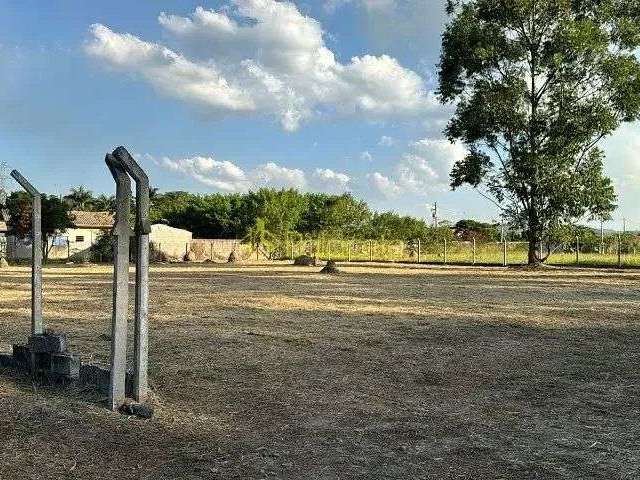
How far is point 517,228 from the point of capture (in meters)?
30.5

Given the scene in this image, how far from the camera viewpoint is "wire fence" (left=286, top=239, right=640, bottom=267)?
33.8m

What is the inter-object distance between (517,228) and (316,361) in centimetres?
2519

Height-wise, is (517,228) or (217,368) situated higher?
(517,228)

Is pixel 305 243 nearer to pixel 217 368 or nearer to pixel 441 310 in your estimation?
pixel 441 310

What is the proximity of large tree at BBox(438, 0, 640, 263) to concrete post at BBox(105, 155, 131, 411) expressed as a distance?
2560 centimetres

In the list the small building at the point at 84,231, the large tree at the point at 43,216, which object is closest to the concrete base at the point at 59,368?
the large tree at the point at 43,216

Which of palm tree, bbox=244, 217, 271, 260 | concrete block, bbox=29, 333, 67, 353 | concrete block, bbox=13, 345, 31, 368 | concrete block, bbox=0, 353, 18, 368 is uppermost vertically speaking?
palm tree, bbox=244, 217, 271, 260

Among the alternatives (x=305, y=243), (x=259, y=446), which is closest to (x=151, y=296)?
(x=259, y=446)

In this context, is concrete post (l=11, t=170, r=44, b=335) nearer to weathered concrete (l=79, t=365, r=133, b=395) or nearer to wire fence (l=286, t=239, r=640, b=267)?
weathered concrete (l=79, t=365, r=133, b=395)

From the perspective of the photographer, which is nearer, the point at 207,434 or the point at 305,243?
the point at 207,434

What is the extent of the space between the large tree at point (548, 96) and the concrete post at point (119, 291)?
25597 millimetres

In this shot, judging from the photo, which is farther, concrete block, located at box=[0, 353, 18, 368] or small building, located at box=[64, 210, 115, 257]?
small building, located at box=[64, 210, 115, 257]

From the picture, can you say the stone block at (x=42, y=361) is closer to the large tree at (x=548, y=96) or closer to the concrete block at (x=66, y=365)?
the concrete block at (x=66, y=365)

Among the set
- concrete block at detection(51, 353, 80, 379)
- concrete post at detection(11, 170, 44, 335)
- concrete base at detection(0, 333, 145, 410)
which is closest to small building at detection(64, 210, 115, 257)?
concrete post at detection(11, 170, 44, 335)
